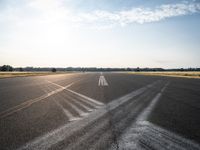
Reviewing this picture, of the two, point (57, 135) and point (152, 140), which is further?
point (57, 135)

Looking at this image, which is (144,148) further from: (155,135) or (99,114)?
(99,114)

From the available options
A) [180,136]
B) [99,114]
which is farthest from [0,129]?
[180,136]

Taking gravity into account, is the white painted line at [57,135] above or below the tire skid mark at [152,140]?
below

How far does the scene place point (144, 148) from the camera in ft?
13.4

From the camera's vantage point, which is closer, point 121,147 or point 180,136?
point 121,147

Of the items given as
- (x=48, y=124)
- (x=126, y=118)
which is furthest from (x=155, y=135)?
(x=48, y=124)

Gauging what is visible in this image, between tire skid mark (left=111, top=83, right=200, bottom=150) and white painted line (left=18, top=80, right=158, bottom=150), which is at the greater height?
tire skid mark (left=111, top=83, right=200, bottom=150)

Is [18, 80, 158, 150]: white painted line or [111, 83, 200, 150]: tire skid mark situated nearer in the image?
[111, 83, 200, 150]: tire skid mark

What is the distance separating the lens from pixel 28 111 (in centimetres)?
793

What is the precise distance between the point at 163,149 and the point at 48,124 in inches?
126

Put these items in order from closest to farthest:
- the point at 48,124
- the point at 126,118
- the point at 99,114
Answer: the point at 48,124 < the point at 126,118 < the point at 99,114

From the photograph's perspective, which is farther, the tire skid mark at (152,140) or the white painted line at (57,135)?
the white painted line at (57,135)

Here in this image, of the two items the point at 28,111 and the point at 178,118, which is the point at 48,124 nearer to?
the point at 28,111

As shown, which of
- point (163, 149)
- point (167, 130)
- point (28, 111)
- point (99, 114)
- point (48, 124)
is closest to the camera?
point (163, 149)
